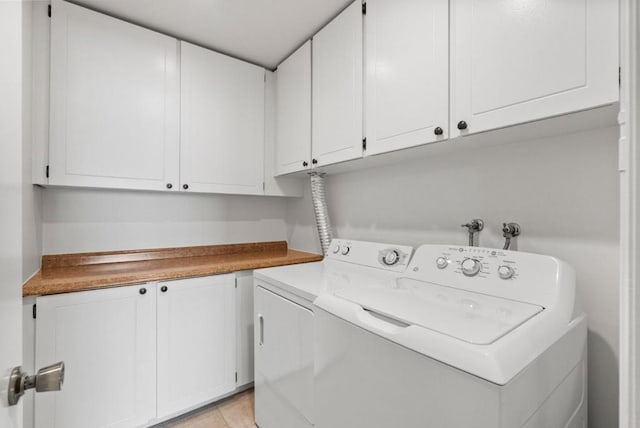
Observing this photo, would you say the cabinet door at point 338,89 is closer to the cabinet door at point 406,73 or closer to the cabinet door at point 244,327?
→ the cabinet door at point 406,73

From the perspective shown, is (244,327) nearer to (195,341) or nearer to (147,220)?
(195,341)

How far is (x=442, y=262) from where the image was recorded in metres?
1.22

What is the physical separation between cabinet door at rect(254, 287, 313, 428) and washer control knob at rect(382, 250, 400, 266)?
529 millimetres

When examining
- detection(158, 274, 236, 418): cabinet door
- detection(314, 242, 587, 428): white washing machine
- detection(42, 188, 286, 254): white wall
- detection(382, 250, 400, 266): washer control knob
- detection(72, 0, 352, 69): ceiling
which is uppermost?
detection(72, 0, 352, 69): ceiling

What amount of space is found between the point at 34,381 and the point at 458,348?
847mm

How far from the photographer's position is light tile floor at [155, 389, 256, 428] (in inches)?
65.1

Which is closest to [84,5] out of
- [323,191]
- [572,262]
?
[323,191]

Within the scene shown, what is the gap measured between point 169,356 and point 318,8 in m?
2.16

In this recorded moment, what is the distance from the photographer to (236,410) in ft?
5.82

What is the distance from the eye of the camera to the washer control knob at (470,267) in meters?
1.10

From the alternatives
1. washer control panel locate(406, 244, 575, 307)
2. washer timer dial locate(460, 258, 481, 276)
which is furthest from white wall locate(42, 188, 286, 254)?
washer timer dial locate(460, 258, 481, 276)

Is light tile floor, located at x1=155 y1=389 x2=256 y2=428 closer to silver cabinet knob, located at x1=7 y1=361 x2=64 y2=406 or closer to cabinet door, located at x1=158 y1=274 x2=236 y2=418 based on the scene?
cabinet door, located at x1=158 y1=274 x2=236 y2=418

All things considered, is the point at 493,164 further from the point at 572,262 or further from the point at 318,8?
the point at 318,8

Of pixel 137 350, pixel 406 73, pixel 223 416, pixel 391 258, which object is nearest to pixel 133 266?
pixel 137 350
